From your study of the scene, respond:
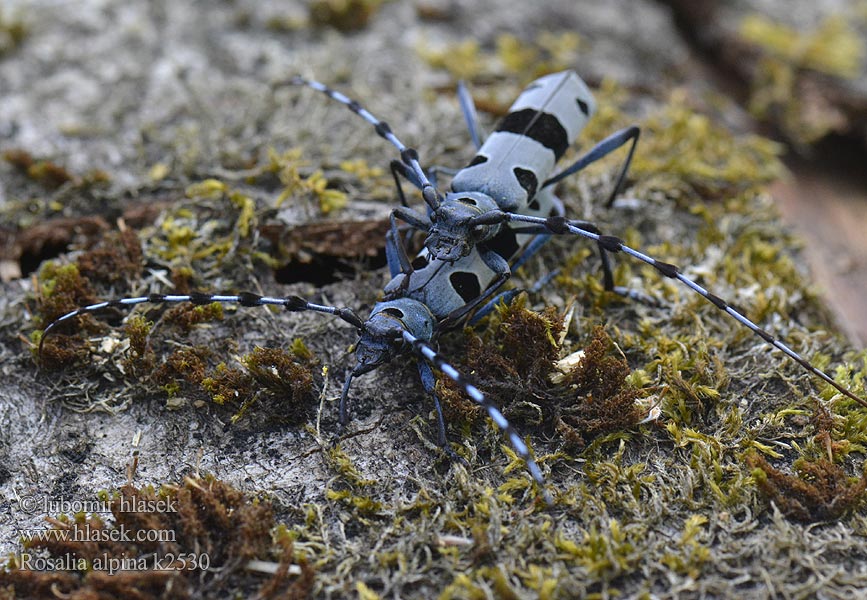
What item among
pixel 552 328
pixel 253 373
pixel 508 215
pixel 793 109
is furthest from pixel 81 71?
pixel 793 109

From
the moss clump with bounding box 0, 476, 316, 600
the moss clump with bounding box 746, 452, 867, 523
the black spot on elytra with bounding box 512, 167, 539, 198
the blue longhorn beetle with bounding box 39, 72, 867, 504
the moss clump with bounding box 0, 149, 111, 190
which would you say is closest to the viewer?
the moss clump with bounding box 0, 476, 316, 600

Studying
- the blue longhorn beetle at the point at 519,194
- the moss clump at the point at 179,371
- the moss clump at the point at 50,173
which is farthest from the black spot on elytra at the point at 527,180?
the moss clump at the point at 50,173

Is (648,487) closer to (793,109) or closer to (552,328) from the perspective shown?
(552,328)

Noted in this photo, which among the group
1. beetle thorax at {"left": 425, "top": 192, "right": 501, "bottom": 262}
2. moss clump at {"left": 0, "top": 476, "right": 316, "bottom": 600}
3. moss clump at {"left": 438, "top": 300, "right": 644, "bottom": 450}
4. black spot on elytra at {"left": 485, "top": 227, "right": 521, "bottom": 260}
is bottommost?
moss clump at {"left": 0, "top": 476, "right": 316, "bottom": 600}

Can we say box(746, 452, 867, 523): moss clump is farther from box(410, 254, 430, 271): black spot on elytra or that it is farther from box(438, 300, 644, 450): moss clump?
box(410, 254, 430, 271): black spot on elytra

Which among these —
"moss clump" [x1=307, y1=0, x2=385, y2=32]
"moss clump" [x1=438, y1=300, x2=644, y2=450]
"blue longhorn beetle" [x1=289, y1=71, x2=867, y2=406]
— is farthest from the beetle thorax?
"moss clump" [x1=307, y1=0, x2=385, y2=32]

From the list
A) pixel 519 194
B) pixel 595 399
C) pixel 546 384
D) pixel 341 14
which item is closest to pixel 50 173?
pixel 341 14

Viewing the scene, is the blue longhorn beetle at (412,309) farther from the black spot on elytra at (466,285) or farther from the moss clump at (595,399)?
the moss clump at (595,399)
